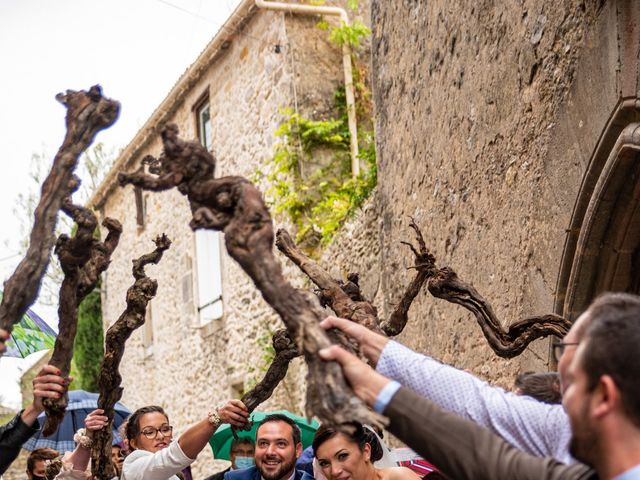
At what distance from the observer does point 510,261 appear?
6.08 meters

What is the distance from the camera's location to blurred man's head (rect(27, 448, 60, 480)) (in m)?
6.50

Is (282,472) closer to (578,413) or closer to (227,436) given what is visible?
(227,436)

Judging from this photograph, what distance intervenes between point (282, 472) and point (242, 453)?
1289 millimetres

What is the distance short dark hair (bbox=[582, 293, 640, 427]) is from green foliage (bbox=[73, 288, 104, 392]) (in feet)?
58.3

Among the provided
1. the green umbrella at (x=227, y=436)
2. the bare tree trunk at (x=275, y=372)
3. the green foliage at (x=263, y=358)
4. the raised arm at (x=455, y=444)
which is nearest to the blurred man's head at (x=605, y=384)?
the raised arm at (x=455, y=444)

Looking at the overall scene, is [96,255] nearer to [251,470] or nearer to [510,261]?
[251,470]

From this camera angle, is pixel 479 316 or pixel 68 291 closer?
pixel 68 291

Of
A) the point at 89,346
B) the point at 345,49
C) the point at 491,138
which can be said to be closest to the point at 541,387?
the point at 491,138

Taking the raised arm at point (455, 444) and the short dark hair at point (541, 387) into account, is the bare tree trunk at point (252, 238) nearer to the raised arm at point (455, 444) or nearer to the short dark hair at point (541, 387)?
the raised arm at point (455, 444)

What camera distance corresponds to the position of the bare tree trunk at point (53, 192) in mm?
2732

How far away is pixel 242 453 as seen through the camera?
6051 millimetres

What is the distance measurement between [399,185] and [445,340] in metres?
1.68

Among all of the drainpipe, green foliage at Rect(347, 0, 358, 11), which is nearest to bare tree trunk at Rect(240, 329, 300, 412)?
the drainpipe

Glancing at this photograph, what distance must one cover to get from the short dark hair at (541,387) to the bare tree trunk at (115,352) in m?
1.52
